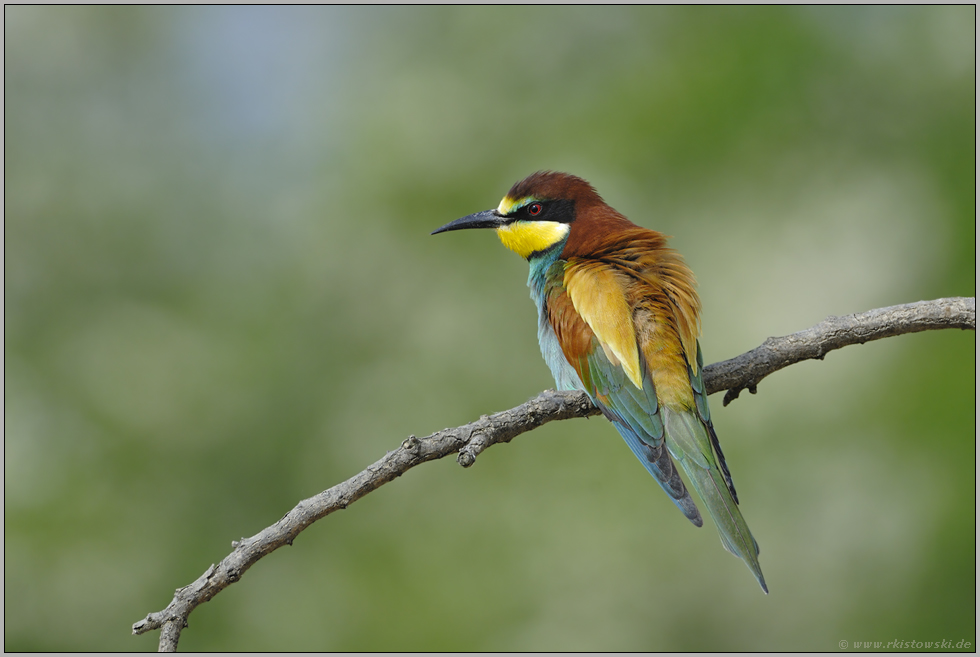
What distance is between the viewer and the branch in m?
1.34

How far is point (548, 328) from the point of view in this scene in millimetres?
2232

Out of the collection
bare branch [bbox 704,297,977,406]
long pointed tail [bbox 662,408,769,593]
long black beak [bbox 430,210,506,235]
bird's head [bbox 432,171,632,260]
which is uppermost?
long black beak [bbox 430,210,506,235]

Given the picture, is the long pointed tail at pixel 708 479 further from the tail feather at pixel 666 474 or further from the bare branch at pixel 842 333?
the bare branch at pixel 842 333

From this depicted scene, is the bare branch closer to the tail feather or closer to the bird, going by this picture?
the bird

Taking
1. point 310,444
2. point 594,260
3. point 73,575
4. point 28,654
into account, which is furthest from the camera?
point 310,444

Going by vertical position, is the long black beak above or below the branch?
above

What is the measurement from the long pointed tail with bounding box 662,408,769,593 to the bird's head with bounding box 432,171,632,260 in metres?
0.78

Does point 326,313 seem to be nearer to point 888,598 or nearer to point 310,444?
point 310,444

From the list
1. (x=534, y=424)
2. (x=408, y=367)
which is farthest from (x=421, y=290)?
(x=534, y=424)

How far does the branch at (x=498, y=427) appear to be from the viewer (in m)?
1.34

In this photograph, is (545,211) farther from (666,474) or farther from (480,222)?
(666,474)

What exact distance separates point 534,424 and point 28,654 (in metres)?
2.98

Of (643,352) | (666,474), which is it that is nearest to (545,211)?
(643,352)

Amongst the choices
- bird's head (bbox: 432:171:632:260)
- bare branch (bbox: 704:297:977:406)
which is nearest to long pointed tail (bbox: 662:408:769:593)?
bare branch (bbox: 704:297:977:406)
